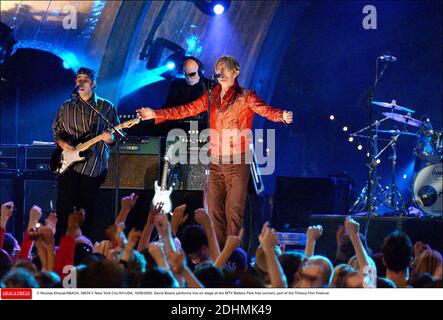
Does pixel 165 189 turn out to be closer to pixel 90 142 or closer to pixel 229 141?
pixel 90 142

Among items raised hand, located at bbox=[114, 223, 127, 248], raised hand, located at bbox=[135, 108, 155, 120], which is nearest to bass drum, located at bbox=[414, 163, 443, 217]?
raised hand, located at bbox=[135, 108, 155, 120]

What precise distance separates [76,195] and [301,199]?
11.8ft

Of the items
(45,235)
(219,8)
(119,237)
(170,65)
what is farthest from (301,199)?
(45,235)

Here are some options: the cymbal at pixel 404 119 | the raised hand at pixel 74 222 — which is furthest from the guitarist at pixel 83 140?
the cymbal at pixel 404 119

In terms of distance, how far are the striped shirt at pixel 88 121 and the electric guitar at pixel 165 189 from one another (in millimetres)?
698

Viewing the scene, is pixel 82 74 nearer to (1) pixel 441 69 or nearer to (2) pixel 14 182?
(2) pixel 14 182

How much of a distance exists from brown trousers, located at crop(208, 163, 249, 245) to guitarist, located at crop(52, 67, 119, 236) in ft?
3.35

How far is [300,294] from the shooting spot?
11.1ft

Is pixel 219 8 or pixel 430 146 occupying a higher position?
pixel 219 8

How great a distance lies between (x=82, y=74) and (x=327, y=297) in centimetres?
392

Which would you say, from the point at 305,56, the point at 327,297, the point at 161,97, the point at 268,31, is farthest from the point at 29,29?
the point at 327,297

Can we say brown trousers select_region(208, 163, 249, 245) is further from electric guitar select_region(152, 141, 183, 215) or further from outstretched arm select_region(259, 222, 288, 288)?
outstretched arm select_region(259, 222, 288, 288)

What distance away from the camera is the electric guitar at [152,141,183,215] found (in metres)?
7.29

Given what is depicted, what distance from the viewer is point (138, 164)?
302 inches
